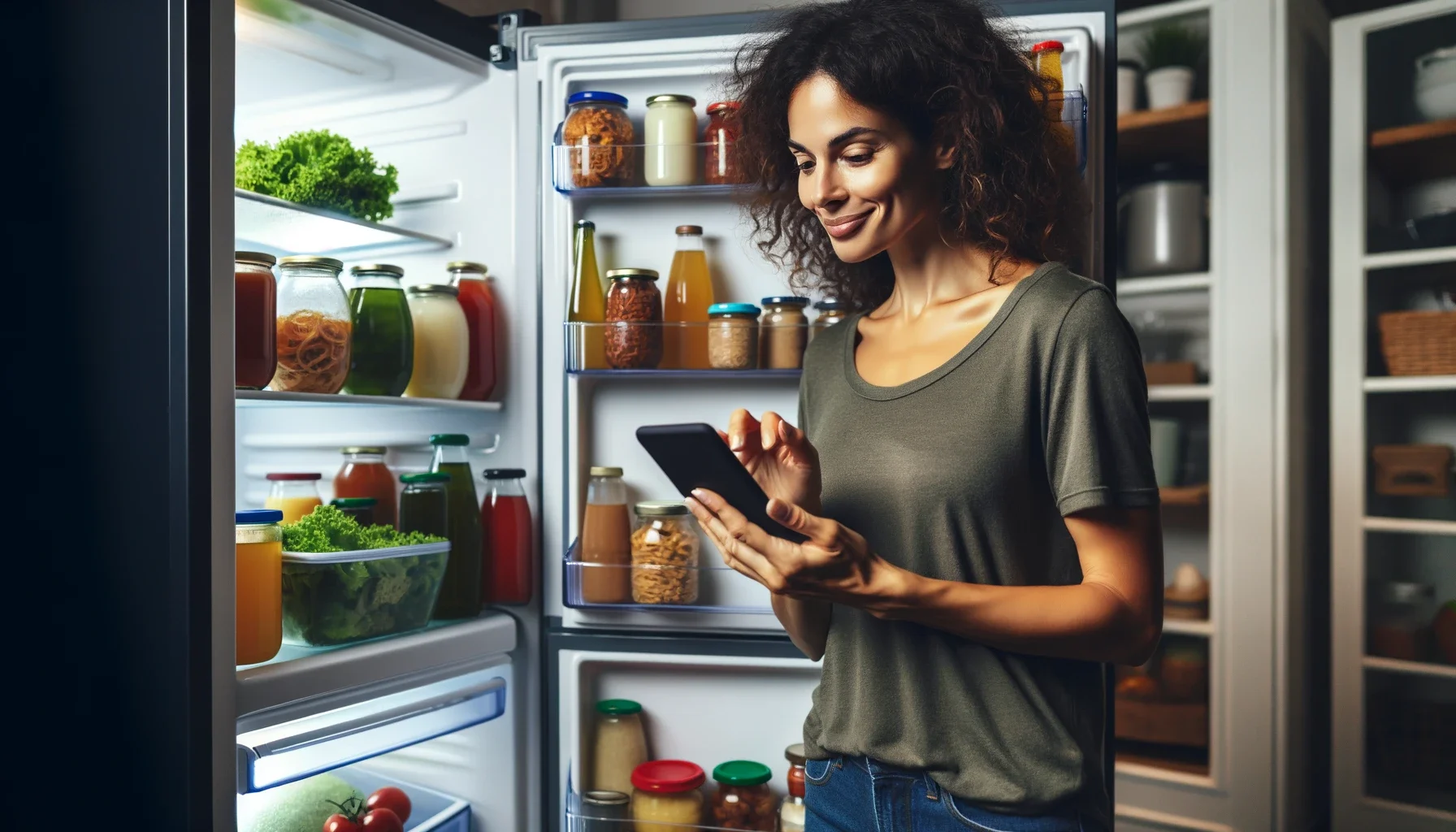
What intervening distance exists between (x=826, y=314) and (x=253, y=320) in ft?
2.41

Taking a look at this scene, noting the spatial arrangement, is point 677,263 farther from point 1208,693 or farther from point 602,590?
point 1208,693

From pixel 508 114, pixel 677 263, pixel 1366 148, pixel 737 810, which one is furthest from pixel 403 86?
pixel 1366 148

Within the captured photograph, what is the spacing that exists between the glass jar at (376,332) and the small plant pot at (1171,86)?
2003 millimetres

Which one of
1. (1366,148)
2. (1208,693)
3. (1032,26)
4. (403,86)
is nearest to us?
(1032,26)

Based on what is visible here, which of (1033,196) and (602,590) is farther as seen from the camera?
(602,590)

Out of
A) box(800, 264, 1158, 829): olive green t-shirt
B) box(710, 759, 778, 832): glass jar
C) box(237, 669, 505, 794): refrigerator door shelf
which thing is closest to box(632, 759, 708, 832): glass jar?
box(710, 759, 778, 832): glass jar

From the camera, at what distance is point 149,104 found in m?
1.10

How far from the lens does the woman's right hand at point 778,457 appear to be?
980 mm

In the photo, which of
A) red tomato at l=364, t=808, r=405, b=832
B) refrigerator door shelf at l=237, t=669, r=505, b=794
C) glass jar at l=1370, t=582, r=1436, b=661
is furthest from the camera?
glass jar at l=1370, t=582, r=1436, b=661

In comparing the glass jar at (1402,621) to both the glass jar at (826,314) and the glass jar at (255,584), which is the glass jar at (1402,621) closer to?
the glass jar at (826,314)

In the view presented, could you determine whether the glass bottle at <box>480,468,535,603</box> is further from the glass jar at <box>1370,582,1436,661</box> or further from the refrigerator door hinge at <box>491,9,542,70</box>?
the glass jar at <box>1370,582,1436,661</box>

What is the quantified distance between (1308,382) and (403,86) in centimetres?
217

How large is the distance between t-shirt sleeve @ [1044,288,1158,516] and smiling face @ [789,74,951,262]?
0.20 meters

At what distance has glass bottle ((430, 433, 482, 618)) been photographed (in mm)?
1512
